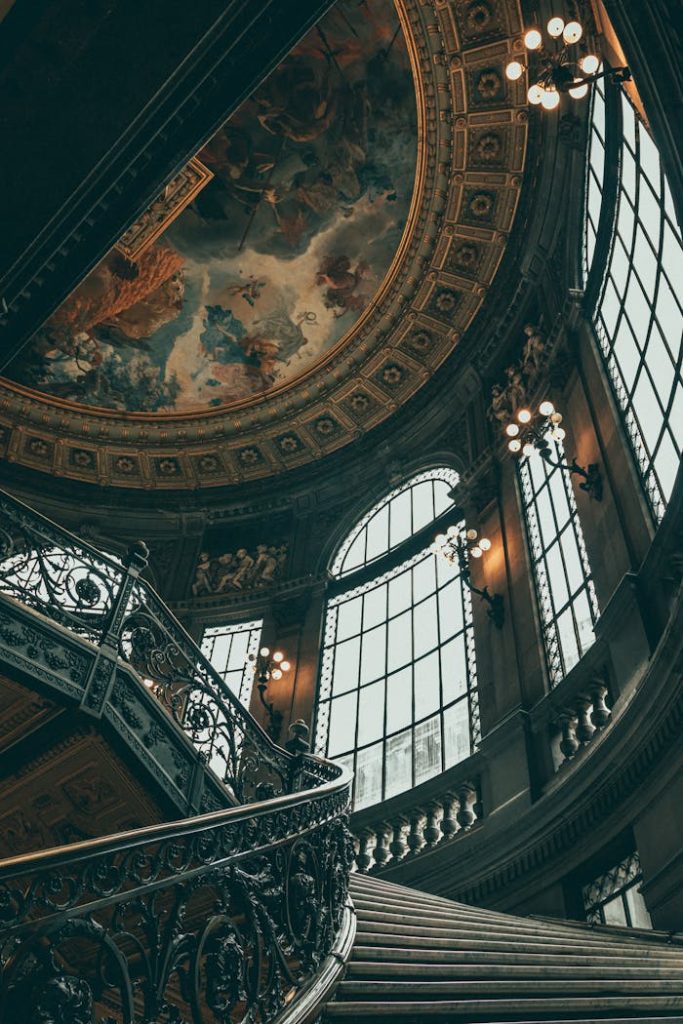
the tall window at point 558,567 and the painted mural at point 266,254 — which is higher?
the painted mural at point 266,254

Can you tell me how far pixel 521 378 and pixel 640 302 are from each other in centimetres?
366

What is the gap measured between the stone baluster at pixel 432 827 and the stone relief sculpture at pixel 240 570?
22.1 feet

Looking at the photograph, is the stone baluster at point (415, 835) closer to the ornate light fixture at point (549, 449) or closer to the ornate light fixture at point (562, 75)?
the ornate light fixture at point (549, 449)

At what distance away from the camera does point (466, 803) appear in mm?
9617

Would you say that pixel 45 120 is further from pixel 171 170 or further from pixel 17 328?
pixel 17 328

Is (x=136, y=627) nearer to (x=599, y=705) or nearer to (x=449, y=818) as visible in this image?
(x=599, y=705)

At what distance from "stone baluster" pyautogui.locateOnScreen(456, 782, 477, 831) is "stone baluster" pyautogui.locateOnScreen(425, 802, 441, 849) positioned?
33 centimetres

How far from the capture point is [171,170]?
716 centimetres

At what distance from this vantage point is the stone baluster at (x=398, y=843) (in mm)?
9797

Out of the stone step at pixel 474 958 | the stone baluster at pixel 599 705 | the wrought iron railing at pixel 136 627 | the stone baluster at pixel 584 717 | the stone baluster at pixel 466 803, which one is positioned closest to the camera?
the stone step at pixel 474 958

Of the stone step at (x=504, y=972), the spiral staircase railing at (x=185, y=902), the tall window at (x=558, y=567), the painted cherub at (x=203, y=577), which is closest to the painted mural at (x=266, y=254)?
the painted cherub at (x=203, y=577)

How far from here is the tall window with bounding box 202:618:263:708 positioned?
14.4 meters

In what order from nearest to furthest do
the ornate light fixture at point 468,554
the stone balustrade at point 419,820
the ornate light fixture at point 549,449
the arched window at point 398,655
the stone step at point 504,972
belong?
the stone step at point 504,972 → the stone balustrade at point 419,820 → the ornate light fixture at point 549,449 → the ornate light fixture at point 468,554 → the arched window at point 398,655

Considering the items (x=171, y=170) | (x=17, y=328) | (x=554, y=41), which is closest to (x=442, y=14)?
(x=554, y=41)
